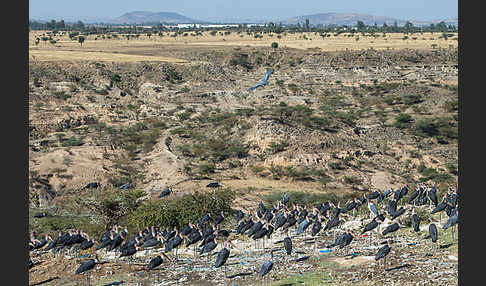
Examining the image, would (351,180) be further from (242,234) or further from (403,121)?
(403,121)

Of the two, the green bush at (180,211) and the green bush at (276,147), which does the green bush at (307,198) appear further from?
the green bush at (276,147)

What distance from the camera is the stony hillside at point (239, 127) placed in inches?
1334

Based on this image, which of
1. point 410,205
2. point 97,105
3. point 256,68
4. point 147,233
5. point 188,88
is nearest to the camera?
point 147,233

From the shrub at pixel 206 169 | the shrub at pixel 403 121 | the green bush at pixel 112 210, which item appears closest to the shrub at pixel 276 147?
the shrub at pixel 206 169

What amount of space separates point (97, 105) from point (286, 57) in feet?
114

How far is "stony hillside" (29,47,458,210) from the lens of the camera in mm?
33875

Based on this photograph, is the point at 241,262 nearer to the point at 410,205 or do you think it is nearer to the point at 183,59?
the point at 410,205

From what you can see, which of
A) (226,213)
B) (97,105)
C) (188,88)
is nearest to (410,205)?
(226,213)

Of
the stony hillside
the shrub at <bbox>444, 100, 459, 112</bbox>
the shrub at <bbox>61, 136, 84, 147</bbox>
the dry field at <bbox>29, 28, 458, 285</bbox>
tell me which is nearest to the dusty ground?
the dry field at <bbox>29, 28, 458, 285</bbox>

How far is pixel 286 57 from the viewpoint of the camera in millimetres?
81000

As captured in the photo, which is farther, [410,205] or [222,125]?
[222,125]

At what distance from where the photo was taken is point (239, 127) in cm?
4169

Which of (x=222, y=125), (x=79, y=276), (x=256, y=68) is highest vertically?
(x=256, y=68)

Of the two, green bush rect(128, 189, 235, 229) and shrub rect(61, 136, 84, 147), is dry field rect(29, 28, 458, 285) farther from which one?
green bush rect(128, 189, 235, 229)
